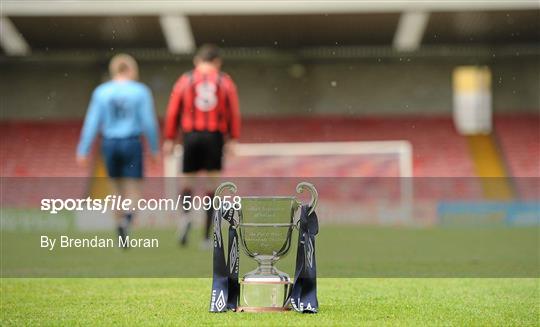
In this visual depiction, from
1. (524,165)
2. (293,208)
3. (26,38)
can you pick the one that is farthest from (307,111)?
(293,208)

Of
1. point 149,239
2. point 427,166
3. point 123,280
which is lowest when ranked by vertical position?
point 123,280

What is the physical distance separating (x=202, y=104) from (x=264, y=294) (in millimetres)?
4242

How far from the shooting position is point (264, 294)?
5.04 metres

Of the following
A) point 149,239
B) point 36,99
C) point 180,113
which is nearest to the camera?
point 180,113

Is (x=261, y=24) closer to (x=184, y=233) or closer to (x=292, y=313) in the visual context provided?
(x=184, y=233)

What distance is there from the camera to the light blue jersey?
926 centimetres

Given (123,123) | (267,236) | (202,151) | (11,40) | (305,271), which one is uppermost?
(11,40)

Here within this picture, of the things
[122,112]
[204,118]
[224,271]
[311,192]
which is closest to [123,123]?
[122,112]

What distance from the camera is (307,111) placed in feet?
84.6

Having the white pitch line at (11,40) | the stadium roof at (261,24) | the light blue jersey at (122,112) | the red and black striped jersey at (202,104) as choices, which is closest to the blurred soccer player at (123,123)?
the light blue jersey at (122,112)

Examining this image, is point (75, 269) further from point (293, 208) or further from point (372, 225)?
point (372, 225)

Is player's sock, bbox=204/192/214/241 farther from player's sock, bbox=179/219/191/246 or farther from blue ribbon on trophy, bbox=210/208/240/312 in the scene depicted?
blue ribbon on trophy, bbox=210/208/240/312

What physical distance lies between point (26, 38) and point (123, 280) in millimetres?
18339

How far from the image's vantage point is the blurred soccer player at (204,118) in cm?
906
